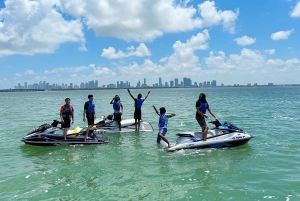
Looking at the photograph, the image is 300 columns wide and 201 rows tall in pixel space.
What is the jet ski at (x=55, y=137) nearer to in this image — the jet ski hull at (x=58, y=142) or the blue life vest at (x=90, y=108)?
the jet ski hull at (x=58, y=142)

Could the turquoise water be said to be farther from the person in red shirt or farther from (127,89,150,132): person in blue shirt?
(127,89,150,132): person in blue shirt

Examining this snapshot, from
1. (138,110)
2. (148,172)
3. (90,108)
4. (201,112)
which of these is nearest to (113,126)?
(138,110)

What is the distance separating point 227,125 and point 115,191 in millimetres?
6289

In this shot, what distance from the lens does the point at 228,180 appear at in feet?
24.8

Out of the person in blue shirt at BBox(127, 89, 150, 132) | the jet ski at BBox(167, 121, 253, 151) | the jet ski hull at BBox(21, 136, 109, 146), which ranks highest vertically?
the person in blue shirt at BBox(127, 89, 150, 132)

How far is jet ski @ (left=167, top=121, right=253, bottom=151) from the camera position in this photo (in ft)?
35.4

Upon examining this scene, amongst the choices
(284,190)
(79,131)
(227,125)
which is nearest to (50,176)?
(79,131)

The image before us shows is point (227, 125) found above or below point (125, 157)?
above

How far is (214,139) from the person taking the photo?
11.0 m

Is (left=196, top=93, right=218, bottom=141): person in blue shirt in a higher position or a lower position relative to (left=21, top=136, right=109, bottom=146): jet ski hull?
higher

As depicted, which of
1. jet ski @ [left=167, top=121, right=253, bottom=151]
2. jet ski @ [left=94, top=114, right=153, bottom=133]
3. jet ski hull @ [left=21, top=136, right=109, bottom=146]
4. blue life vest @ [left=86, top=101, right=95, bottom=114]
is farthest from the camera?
jet ski @ [left=94, top=114, right=153, bottom=133]

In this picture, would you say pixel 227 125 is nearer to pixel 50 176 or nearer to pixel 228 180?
pixel 228 180

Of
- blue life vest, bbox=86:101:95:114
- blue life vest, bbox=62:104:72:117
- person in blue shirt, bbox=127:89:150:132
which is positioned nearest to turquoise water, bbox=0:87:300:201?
blue life vest, bbox=62:104:72:117

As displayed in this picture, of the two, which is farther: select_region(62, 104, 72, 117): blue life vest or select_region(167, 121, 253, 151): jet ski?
select_region(62, 104, 72, 117): blue life vest
